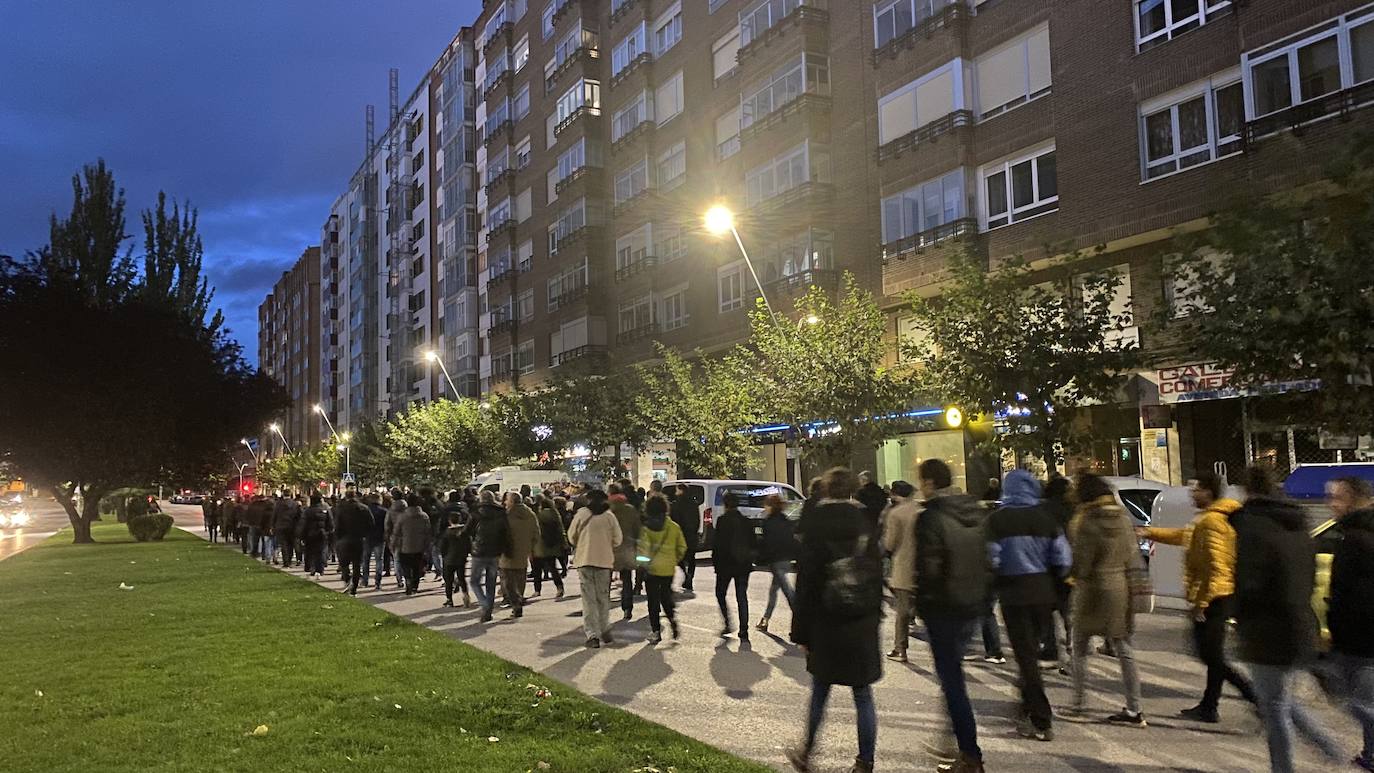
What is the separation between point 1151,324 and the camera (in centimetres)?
1666

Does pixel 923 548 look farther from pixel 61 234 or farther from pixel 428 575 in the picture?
pixel 61 234

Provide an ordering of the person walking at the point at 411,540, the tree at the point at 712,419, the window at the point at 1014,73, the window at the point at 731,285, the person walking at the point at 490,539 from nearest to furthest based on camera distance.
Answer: the person walking at the point at 490,539 < the person walking at the point at 411,540 < the window at the point at 1014,73 < the tree at the point at 712,419 < the window at the point at 731,285

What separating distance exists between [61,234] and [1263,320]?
42.1m

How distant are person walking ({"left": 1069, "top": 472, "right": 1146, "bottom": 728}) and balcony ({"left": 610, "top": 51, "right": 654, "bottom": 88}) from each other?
3883 cm

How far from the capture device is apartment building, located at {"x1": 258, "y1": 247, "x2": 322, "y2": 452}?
12144 cm

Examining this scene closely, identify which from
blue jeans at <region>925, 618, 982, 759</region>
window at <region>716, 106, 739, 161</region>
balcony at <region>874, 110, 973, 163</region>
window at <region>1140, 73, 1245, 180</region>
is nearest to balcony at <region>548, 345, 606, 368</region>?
window at <region>716, 106, 739, 161</region>

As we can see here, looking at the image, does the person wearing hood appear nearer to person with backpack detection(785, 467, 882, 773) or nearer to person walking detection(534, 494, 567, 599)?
person with backpack detection(785, 467, 882, 773)

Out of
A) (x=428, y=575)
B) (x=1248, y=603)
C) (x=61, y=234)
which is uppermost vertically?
(x=61, y=234)

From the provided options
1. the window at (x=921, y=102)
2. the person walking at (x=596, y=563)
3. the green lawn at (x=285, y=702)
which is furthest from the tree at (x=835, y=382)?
the person walking at (x=596, y=563)

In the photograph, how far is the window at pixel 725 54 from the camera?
125 ft

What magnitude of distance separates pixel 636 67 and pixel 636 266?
8.36m

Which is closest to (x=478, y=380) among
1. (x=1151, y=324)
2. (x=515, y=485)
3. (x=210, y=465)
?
(x=210, y=465)

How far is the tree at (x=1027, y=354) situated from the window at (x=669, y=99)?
77.0 feet

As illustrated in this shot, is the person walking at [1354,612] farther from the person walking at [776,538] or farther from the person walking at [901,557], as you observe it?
the person walking at [776,538]
